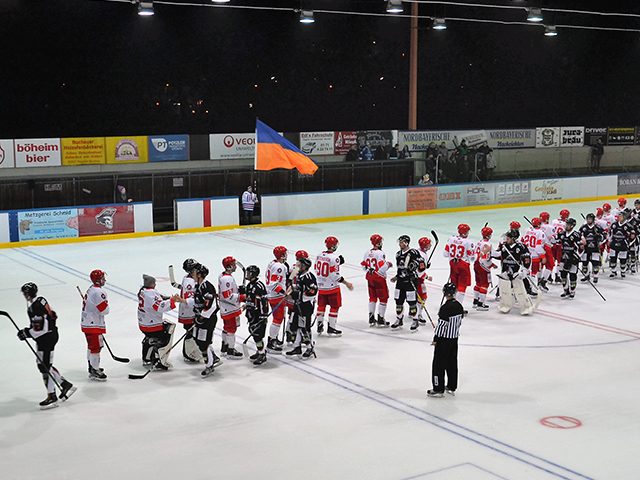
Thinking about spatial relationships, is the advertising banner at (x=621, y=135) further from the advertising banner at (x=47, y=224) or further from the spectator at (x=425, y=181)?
the advertising banner at (x=47, y=224)

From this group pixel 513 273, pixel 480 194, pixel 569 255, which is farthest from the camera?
pixel 480 194

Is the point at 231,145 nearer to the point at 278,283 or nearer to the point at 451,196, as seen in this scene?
the point at 451,196

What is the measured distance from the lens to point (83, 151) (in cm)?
2983

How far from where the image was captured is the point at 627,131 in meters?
43.1

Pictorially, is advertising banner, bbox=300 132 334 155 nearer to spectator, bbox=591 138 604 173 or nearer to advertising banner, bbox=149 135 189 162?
advertising banner, bbox=149 135 189 162

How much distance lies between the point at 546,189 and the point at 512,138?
4593 millimetres

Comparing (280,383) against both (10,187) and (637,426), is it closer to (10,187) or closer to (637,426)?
(637,426)

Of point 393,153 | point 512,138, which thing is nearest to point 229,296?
point 393,153

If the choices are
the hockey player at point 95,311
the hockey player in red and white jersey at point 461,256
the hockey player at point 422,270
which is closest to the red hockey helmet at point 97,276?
the hockey player at point 95,311

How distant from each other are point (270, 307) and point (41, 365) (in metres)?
3.66

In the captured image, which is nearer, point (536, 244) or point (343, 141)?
point (536, 244)

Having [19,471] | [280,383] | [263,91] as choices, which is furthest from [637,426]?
[263,91]

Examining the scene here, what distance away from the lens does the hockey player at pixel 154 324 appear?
1294cm

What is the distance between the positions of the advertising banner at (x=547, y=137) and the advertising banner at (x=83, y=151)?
19580 millimetres
